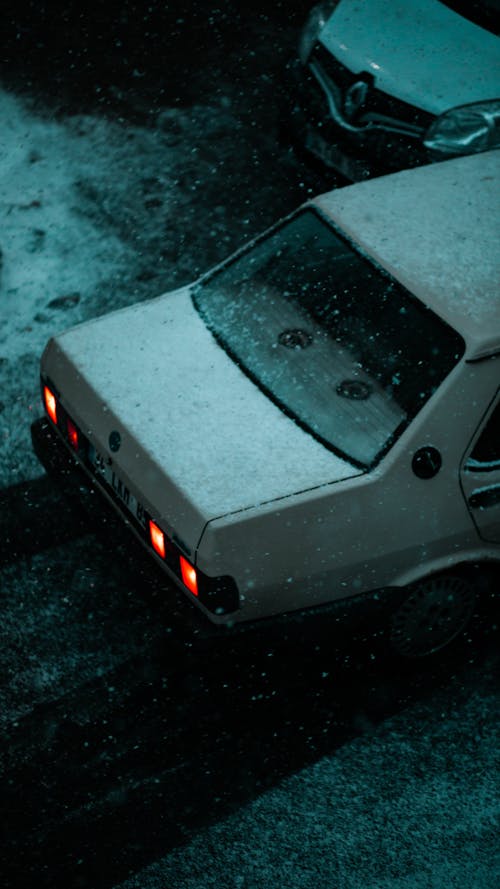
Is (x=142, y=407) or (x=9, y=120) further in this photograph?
(x=9, y=120)

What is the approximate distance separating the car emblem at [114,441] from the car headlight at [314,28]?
398 centimetres

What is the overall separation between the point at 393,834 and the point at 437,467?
4.47 ft

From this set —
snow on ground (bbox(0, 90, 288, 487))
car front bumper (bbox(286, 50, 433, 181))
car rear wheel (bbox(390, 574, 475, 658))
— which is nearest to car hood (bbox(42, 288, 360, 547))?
car rear wheel (bbox(390, 574, 475, 658))

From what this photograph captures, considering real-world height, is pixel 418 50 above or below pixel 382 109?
above

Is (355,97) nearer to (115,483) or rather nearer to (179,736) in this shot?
(115,483)

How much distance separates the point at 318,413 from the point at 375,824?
155 cm

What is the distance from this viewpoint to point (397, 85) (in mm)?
6488

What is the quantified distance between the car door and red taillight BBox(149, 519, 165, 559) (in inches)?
44.6

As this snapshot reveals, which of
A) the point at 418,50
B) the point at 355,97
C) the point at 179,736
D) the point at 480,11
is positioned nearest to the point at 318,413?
the point at 179,736

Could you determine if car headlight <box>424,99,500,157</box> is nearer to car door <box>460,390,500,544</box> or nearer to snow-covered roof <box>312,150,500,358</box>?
snow-covered roof <box>312,150,500,358</box>

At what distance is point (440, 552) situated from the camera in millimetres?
4012

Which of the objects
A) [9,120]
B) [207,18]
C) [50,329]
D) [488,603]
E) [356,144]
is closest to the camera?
[488,603]

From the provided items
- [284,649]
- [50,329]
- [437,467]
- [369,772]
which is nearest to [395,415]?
[437,467]

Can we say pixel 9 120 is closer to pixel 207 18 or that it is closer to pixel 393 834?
pixel 207 18
